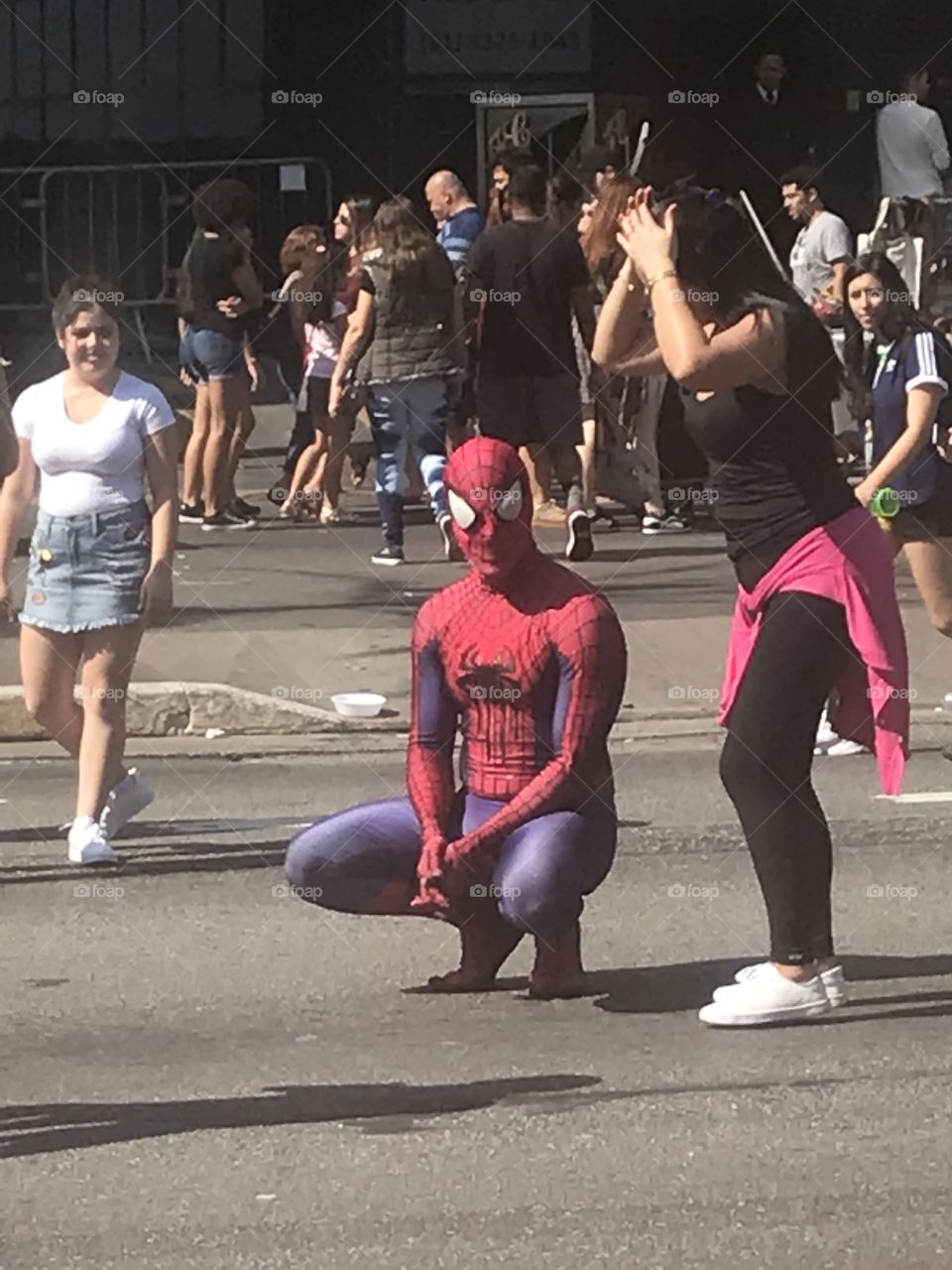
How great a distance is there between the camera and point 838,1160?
555 centimetres

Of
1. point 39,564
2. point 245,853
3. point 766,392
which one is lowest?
point 245,853

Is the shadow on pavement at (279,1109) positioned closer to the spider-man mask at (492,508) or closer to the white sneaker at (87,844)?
the spider-man mask at (492,508)

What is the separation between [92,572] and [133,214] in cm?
1099

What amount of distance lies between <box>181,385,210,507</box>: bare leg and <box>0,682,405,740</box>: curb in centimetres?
418

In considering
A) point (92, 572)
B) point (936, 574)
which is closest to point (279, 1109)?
point (92, 572)

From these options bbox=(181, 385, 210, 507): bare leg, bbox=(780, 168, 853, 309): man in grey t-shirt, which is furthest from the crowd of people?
bbox=(780, 168, 853, 309): man in grey t-shirt

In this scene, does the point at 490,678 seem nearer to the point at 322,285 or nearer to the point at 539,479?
the point at 539,479

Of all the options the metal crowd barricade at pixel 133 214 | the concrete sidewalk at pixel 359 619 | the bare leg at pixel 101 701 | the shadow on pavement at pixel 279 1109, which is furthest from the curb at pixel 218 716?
the metal crowd barricade at pixel 133 214

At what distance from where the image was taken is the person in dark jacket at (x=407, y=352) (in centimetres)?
1382

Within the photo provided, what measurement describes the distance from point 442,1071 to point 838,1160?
1.03 meters

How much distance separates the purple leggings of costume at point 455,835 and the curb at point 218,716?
429cm

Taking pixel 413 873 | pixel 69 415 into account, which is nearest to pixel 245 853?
pixel 69 415

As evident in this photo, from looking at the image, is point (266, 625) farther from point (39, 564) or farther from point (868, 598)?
point (868, 598)

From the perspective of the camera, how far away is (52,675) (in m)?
8.66
